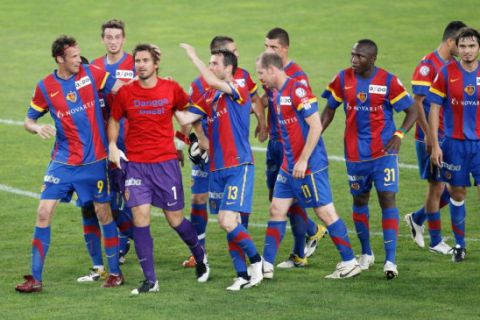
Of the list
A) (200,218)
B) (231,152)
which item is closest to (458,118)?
(231,152)

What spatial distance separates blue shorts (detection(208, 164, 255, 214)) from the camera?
1191cm

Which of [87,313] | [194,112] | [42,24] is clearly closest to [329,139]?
[194,112]

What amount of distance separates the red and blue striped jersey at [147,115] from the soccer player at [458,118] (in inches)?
113

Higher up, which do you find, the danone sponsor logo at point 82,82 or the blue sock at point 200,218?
the danone sponsor logo at point 82,82

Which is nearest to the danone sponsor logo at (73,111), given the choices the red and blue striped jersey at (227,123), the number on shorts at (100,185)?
the number on shorts at (100,185)

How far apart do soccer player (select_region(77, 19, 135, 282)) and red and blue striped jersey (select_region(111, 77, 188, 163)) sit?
571 millimetres

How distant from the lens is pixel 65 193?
39.4ft

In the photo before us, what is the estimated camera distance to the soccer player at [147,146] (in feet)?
38.3

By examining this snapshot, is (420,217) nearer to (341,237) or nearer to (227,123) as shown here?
(341,237)

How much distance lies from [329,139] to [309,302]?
892cm

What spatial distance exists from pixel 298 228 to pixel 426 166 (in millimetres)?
1800

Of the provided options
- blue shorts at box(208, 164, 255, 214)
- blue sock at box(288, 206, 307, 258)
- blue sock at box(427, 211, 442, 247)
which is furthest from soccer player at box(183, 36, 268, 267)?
blue sock at box(427, 211, 442, 247)

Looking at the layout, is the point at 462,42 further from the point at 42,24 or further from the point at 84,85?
the point at 42,24

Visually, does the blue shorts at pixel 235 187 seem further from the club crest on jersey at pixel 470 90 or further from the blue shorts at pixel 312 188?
the club crest on jersey at pixel 470 90
